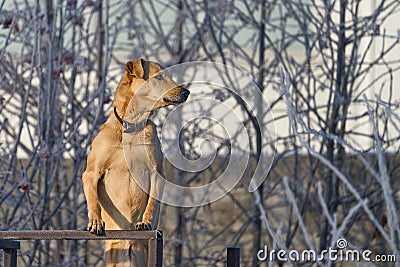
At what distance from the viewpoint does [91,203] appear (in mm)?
2613

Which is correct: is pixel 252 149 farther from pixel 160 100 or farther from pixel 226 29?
pixel 160 100

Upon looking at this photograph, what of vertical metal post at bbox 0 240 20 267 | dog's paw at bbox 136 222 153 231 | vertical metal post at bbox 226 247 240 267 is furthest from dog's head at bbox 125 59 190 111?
vertical metal post at bbox 0 240 20 267

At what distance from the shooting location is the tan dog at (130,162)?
8.54 ft

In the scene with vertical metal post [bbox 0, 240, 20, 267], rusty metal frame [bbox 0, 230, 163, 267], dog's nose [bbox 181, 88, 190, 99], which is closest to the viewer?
rusty metal frame [bbox 0, 230, 163, 267]

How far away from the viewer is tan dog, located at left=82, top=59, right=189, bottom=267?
260cm

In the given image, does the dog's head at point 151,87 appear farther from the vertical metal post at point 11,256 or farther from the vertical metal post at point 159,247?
the vertical metal post at point 11,256

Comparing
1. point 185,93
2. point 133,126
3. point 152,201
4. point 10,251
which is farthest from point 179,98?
point 10,251

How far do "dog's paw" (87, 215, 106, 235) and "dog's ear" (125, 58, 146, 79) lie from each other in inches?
17.0

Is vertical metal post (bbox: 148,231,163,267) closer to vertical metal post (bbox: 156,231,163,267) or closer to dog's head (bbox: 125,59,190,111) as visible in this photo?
vertical metal post (bbox: 156,231,163,267)

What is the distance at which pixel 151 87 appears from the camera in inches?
102

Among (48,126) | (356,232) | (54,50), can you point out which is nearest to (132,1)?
(54,50)

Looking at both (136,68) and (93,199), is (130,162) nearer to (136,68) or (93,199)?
(93,199)

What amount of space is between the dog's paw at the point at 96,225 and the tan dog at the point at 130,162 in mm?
12

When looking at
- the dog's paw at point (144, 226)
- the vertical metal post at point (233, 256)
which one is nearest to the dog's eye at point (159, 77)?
the dog's paw at point (144, 226)
